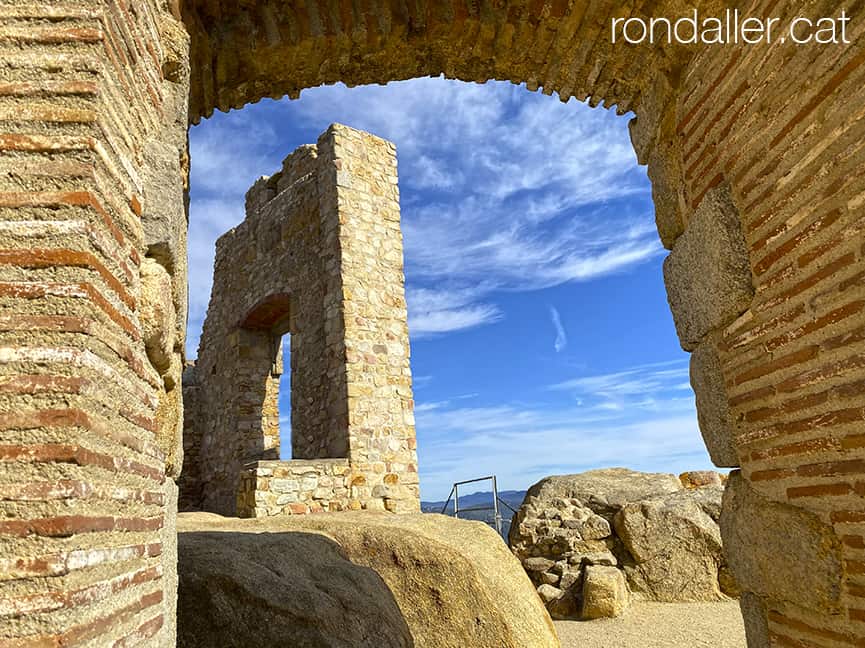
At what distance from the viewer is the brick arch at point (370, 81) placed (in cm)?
164

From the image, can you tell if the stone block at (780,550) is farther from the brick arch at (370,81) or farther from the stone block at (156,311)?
the stone block at (156,311)

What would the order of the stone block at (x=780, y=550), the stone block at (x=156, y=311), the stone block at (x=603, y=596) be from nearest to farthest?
the stone block at (x=156, y=311) → the stone block at (x=780, y=550) → the stone block at (x=603, y=596)

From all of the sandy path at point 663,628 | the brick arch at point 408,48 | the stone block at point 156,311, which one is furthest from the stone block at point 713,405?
the sandy path at point 663,628

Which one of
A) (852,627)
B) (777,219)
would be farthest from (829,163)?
(852,627)

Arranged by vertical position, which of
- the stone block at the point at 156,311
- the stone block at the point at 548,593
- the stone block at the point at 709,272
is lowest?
the stone block at the point at 548,593

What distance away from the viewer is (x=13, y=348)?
1624 millimetres

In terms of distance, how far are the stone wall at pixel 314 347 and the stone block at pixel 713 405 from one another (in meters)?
5.43

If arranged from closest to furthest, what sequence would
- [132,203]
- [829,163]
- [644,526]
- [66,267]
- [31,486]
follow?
[31,486] < [66,267] < [132,203] < [829,163] < [644,526]

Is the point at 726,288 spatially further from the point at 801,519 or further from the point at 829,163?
the point at 801,519

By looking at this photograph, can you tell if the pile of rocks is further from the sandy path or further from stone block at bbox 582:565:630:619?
the sandy path

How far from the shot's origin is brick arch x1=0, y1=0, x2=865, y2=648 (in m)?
1.64

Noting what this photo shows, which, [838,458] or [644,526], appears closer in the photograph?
[838,458]

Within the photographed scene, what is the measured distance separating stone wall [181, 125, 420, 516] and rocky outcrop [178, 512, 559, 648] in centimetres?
216

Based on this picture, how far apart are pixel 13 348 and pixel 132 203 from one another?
2.17 ft
